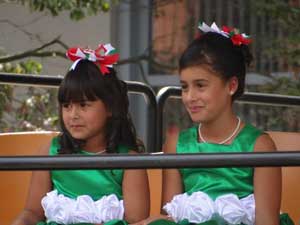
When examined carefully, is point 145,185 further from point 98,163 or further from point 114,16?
point 114,16

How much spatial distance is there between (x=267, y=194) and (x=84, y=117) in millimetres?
670

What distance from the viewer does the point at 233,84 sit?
324 centimetres

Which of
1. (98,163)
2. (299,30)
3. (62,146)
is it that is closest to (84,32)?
(299,30)

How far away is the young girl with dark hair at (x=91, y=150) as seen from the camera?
10.5ft

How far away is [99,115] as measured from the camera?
10.8 feet

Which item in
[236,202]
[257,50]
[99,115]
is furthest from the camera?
[257,50]

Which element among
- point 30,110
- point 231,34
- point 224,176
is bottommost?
point 224,176

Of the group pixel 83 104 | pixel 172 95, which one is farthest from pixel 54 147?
pixel 172 95

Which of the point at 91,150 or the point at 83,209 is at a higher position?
the point at 91,150

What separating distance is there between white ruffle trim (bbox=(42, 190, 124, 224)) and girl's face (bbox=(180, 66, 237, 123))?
1.29 feet

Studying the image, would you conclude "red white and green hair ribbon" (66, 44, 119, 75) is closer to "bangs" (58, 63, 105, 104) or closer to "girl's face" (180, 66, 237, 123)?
"bangs" (58, 63, 105, 104)

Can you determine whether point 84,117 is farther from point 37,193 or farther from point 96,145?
point 37,193

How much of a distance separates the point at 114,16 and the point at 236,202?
5270 millimetres

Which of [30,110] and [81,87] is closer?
[81,87]
